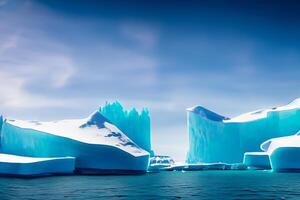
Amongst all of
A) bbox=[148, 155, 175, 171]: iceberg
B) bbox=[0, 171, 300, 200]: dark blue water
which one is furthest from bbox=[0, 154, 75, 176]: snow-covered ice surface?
bbox=[148, 155, 175, 171]: iceberg

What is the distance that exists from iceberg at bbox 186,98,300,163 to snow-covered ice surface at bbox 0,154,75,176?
2839 centimetres

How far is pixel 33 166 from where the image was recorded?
30.9m

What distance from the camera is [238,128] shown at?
56.9 meters

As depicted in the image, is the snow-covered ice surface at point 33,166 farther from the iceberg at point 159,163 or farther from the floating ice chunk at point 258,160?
the floating ice chunk at point 258,160

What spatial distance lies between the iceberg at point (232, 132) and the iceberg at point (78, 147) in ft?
68.1

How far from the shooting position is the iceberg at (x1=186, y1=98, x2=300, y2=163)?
55531mm

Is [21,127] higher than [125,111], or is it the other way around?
[125,111]

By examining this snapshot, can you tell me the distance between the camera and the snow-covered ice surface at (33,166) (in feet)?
99.8

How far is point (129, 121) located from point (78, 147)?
39.5ft

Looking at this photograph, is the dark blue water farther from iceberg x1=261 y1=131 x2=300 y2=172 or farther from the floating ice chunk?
the floating ice chunk

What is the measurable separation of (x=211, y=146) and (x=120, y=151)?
24.7 meters

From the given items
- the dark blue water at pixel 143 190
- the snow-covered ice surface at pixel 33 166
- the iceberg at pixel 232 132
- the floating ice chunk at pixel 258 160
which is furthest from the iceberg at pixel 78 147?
the iceberg at pixel 232 132

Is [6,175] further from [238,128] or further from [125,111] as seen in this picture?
[238,128]

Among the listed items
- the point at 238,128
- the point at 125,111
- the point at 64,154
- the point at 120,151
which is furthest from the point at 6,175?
the point at 238,128
